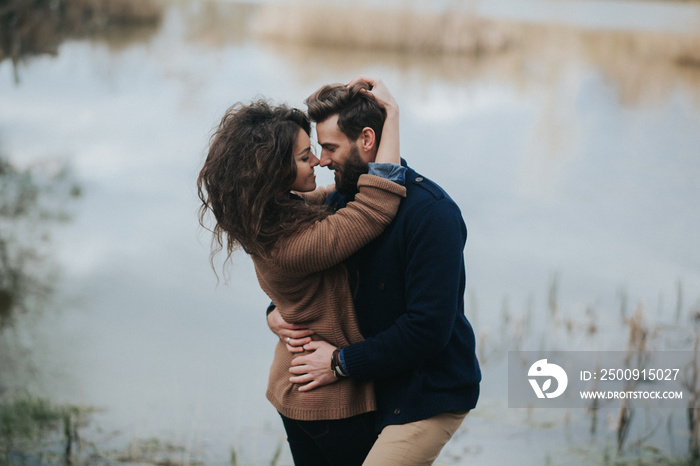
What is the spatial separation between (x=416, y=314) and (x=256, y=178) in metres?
0.44

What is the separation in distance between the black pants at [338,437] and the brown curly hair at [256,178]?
0.42m

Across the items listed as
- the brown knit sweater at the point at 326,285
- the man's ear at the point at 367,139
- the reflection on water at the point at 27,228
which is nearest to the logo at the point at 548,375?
the brown knit sweater at the point at 326,285

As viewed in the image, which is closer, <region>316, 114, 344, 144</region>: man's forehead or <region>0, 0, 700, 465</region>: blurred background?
<region>316, 114, 344, 144</region>: man's forehead

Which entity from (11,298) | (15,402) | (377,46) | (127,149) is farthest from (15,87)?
(377,46)

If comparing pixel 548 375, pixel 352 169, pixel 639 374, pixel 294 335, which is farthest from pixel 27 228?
pixel 639 374

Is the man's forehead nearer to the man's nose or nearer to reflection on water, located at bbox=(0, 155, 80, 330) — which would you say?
the man's nose

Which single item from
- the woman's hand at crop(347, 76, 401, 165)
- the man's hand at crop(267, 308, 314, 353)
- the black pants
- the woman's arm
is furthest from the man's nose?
the black pants

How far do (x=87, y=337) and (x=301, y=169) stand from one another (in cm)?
352

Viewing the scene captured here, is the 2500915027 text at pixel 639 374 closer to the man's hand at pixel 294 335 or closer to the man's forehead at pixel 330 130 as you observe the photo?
the man's hand at pixel 294 335

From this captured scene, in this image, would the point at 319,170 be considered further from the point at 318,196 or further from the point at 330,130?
the point at 330,130

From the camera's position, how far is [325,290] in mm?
1515

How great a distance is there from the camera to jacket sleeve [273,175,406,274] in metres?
1.39

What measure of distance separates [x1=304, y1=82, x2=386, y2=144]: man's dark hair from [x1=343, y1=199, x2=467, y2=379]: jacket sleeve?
0.83 feet

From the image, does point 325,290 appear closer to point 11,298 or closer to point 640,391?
point 640,391
